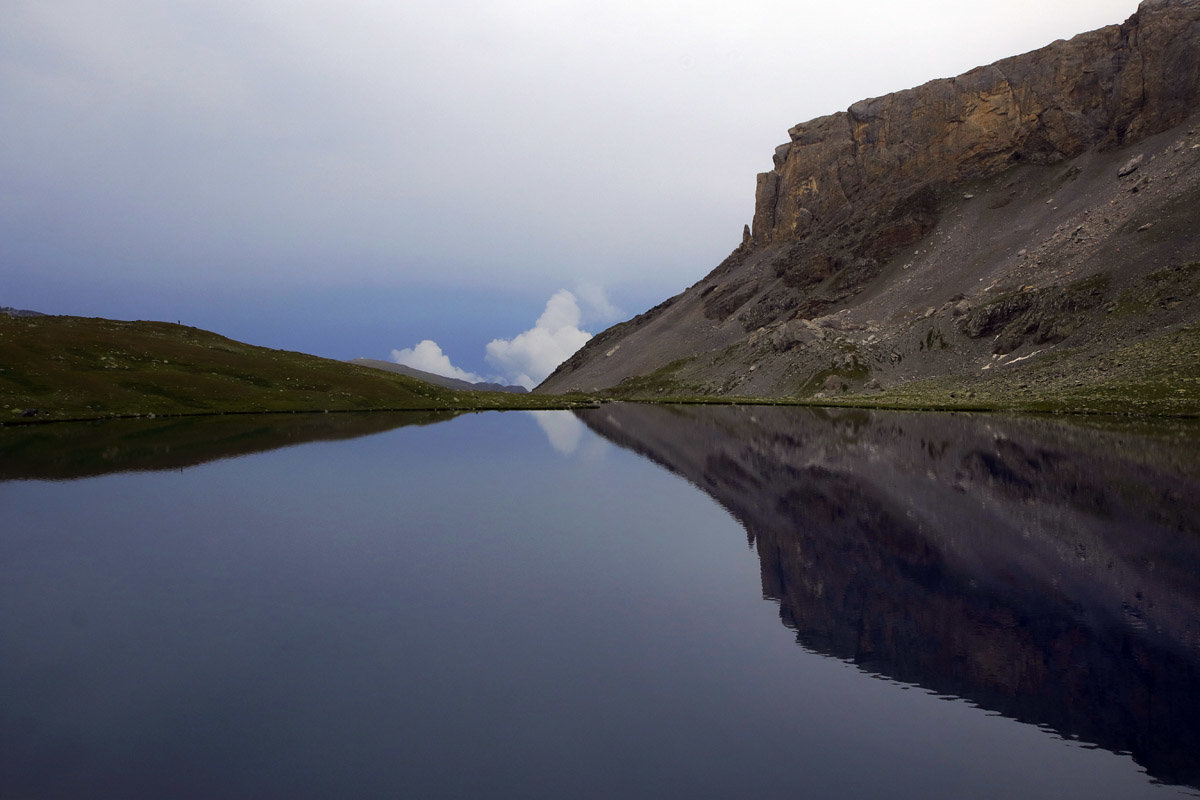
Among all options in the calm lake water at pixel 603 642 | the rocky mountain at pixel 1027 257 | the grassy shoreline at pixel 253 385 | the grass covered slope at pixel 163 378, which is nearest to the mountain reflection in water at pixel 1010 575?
the calm lake water at pixel 603 642

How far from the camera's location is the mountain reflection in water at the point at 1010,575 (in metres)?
12.2

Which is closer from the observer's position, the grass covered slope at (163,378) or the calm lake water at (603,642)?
the calm lake water at (603,642)

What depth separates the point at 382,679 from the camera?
41.7ft

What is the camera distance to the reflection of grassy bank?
40031 mm

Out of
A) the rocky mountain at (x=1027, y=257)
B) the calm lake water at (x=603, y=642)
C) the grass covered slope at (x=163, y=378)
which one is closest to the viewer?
the calm lake water at (x=603, y=642)

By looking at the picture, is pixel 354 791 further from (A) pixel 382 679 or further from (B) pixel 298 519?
(B) pixel 298 519

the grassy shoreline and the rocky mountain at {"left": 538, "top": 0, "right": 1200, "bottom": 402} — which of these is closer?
the grassy shoreline

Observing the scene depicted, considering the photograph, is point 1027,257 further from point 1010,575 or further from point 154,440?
point 154,440

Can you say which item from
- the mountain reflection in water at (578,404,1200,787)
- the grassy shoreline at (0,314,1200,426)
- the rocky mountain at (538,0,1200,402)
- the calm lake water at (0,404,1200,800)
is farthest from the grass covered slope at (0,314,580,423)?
the rocky mountain at (538,0,1200,402)

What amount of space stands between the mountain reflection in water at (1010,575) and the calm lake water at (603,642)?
0.09m

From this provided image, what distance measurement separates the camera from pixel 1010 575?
19.1 metres

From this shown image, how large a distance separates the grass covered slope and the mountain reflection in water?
6549 cm

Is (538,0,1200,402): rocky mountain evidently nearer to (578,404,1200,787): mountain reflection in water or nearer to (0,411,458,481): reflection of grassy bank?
(578,404,1200,787): mountain reflection in water

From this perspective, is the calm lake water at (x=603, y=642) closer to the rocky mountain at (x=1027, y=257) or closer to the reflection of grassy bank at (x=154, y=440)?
the reflection of grassy bank at (x=154, y=440)
